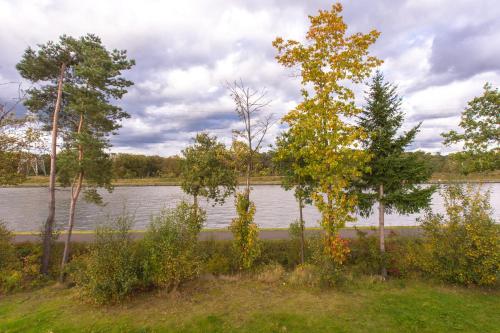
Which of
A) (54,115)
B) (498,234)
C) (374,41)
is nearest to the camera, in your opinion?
(374,41)

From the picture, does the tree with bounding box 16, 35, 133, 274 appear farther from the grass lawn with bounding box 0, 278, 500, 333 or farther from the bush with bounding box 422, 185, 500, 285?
the bush with bounding box 422, 185, 500, 285

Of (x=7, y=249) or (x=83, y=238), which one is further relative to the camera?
(x=83, y=238)

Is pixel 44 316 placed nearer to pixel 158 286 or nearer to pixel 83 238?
pixel 158 286

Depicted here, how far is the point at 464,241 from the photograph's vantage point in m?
9.62

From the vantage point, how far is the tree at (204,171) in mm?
16250

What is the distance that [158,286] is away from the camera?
9352 mm

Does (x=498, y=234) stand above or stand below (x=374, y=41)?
below

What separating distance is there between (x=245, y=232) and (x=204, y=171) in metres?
6.37

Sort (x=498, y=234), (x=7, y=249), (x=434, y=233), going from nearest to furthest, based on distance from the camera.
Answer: (x=498, y=234) → (x=434, y=233) → (x=7, y=249)

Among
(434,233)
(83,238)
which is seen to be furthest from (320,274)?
(83,238)

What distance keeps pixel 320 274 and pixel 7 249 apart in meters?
13.5

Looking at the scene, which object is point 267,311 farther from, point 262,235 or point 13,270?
point 13,270

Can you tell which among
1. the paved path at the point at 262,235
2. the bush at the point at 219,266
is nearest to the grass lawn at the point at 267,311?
the bush at the point at 219,266

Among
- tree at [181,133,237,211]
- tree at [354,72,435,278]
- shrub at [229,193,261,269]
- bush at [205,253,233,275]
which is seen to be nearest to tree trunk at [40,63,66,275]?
tree at [181,133,237,211]
